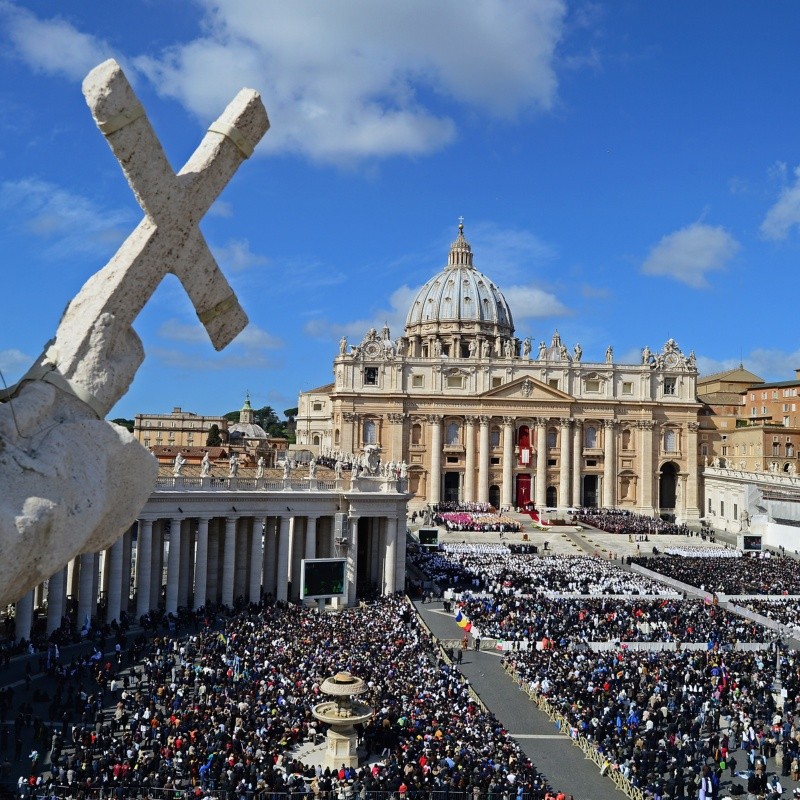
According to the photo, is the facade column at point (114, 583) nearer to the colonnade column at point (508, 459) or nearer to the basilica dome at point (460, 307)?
the colonnade column at point (508, 459)

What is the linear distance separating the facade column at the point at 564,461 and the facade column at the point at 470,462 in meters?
9.76

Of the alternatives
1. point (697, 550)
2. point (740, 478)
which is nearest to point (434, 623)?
point (697, 550)

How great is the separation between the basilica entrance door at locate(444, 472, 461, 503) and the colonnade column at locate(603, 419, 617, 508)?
16.6 m

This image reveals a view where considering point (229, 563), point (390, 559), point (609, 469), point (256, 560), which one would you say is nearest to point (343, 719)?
point (229, 563)

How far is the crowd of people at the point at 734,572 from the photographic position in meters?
42.2

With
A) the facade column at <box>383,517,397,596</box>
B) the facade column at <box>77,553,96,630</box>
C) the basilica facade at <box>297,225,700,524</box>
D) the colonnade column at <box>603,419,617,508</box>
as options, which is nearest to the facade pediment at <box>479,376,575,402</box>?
the basilica facade at <box>297,225,700,524</box>

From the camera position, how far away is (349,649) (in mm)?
27984

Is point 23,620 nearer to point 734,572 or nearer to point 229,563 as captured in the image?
point 229,563

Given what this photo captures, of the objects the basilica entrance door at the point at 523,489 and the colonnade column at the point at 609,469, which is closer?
the basilica entrance door at the point at 523,489

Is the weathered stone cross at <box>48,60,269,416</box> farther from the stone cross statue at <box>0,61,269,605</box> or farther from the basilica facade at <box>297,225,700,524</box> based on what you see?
the basilica facade at <box>297,225,700,524</box>

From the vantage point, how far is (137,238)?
23.7 feet

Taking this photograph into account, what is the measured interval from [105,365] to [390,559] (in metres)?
36.4

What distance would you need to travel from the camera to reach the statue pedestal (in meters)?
19.3

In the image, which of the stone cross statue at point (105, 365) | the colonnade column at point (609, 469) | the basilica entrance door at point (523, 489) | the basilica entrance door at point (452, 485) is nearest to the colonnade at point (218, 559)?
the stone cross statue at point (105, 365)
